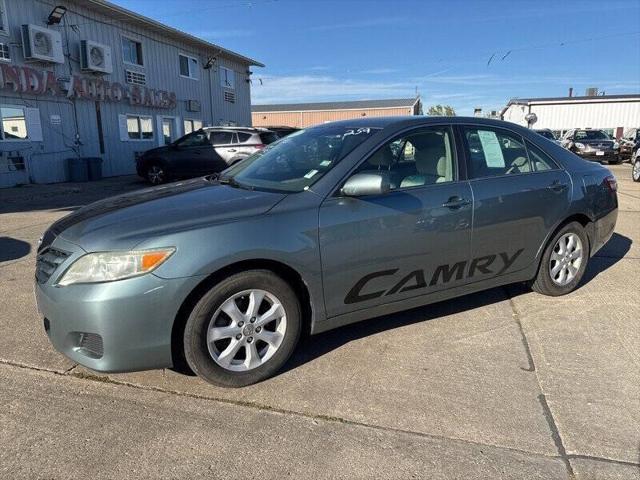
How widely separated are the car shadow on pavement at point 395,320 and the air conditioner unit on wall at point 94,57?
15.5 metres

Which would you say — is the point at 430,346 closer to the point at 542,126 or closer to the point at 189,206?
the point at 189,206

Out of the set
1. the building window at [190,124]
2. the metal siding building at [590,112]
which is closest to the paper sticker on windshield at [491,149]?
the building window at [190,124]

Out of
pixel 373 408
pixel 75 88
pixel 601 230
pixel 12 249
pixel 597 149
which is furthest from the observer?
pixel 597 149

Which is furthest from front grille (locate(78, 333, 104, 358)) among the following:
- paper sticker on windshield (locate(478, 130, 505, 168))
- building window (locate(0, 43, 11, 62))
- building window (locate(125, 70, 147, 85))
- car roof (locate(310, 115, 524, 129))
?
building window (locate(125, 70, 147, 85))

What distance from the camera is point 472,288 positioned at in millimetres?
3971

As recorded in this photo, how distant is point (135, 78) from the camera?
62.2 ft

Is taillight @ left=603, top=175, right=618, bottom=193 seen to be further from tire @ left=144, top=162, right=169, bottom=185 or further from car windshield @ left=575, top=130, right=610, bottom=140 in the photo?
car windshield @ left=575, top=130, right=610, bottom=140

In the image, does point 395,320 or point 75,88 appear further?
point 75,88

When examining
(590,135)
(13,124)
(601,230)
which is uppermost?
(13,124)

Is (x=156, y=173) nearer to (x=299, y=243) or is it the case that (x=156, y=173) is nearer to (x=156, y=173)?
(x=156, y=173)

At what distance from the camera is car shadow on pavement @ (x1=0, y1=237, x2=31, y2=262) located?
6141mm

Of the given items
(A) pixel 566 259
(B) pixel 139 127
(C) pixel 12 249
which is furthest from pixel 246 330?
(B) pixel 139 127

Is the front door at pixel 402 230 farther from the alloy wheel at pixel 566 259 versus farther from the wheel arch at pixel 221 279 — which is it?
the alloy wheel at pixel 566 259

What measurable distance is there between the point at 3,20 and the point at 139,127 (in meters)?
6.29
